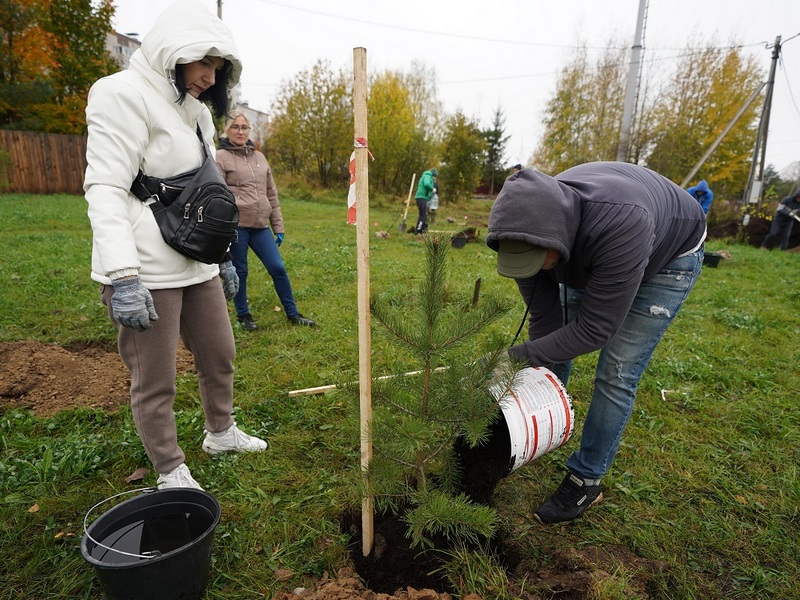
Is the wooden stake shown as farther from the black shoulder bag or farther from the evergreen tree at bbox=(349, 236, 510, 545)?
the black shoulder bag

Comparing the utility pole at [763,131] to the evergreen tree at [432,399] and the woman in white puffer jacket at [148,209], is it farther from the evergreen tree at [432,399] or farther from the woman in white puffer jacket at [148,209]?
the woman in white puffer jacket at [148,209]

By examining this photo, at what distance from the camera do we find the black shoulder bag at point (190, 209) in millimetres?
1807

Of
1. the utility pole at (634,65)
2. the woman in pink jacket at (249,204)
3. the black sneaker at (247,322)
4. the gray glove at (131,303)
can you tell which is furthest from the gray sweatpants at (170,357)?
the utility pole at (634,65)

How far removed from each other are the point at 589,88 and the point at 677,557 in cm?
A: 2127

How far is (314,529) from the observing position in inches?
80.5

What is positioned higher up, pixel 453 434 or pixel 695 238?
pixel 695 238

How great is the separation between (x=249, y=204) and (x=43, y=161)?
16.3 m

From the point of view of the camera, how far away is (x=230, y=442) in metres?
2.48

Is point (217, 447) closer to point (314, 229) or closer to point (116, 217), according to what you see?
point (116, 217)

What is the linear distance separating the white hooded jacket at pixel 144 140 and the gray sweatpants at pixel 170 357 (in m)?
0.15

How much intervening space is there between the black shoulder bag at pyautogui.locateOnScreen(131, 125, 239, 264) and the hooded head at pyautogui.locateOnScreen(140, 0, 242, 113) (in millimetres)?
387

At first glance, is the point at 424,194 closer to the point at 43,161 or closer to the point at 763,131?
the point at 763,131

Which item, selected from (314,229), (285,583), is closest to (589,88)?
(314,229)

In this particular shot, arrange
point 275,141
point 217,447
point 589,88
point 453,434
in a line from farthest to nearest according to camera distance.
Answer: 1. point 275,141
2. point 589,88
3. point 217,447
4. point 453,434
